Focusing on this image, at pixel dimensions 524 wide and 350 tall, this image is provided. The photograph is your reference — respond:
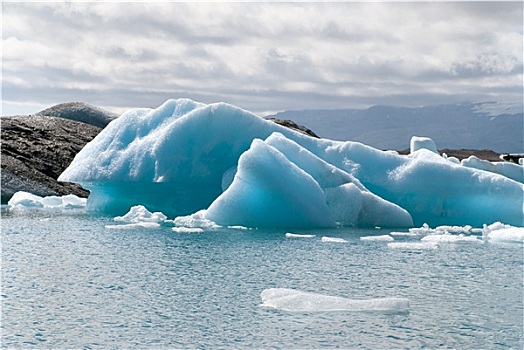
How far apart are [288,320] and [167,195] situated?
13122 millimetres

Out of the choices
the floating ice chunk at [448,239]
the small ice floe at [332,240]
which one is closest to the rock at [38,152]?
the small ice floe at [332,240]

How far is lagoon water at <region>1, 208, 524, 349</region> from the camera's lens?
718 centimetres

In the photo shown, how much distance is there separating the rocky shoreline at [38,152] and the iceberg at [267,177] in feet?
39.1

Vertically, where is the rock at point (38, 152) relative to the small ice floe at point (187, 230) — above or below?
above

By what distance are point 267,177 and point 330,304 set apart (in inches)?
323

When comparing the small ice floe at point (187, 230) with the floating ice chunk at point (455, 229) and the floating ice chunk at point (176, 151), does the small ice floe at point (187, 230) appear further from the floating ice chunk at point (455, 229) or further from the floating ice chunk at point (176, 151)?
the floating ice chunk at point (455, 229)

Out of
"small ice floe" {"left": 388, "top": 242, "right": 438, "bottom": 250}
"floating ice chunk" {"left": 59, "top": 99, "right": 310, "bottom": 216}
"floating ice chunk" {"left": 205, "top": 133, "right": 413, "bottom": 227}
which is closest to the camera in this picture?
"small ice floe" {"left": 388, "top": 242, "right": 438, "bottom": 250}

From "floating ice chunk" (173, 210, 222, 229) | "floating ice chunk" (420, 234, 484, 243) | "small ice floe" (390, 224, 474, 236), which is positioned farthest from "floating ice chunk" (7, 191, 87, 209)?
"floating ice chunk" (420, 234, 484, 243)

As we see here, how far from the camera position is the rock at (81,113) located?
161 feet

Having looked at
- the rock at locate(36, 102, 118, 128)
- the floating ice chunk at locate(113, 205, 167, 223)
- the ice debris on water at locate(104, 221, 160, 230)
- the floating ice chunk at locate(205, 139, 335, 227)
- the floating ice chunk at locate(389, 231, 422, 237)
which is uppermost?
the rock at locate(36, 102, 118, 128)

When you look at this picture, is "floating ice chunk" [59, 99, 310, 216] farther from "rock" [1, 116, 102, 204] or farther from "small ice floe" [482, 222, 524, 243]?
"rock" [1, 116, 102, 204]

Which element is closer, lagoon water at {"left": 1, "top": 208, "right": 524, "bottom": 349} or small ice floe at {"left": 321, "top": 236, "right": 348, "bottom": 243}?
lagoon water at {"left": 1, "top": 208, "right": 524, "bottom": 349}

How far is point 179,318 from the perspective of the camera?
26.0 feet

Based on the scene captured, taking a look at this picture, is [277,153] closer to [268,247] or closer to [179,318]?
[268,247]
